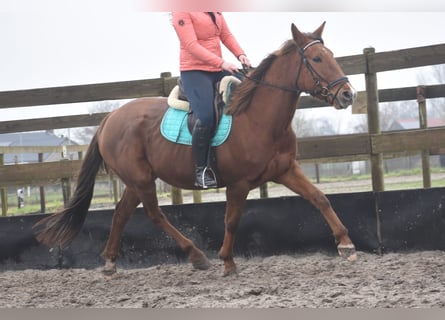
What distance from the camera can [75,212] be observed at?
5.16 meters

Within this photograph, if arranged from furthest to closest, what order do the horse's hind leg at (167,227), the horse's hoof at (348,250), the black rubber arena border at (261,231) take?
1. the black rubber arena border at (261,231)
2. the horse's hind leg at (167,227)
3. the horse's hoof at (348,250)

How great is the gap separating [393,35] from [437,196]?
1.49 meters

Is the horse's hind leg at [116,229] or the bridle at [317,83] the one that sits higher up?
the bridle at [317,83]

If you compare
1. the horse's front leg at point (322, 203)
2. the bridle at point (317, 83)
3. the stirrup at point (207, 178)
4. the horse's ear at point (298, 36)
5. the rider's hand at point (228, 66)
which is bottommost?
the horse's front leg at point (322, 203)

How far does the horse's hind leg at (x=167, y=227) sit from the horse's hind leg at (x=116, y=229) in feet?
0.65

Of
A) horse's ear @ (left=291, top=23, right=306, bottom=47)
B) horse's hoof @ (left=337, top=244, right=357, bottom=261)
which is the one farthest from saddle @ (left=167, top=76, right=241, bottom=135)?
horse's hoof @ (left=337, top=244, right=357, bottom=261)

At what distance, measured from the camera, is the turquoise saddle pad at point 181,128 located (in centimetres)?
449

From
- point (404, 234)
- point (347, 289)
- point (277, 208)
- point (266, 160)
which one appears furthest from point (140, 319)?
point (404, 234)

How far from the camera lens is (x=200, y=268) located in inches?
193

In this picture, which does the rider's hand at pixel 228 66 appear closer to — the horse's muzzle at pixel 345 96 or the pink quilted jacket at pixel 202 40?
the pink quilted jacket at pixel 202 40

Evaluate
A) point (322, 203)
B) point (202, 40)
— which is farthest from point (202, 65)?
point (322, 203)

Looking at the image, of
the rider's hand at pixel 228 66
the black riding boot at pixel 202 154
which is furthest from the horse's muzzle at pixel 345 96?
the black riding boot at pixel 202 154

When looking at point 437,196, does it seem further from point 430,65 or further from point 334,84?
point 334,84

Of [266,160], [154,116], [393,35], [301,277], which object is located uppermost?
[393,35]
